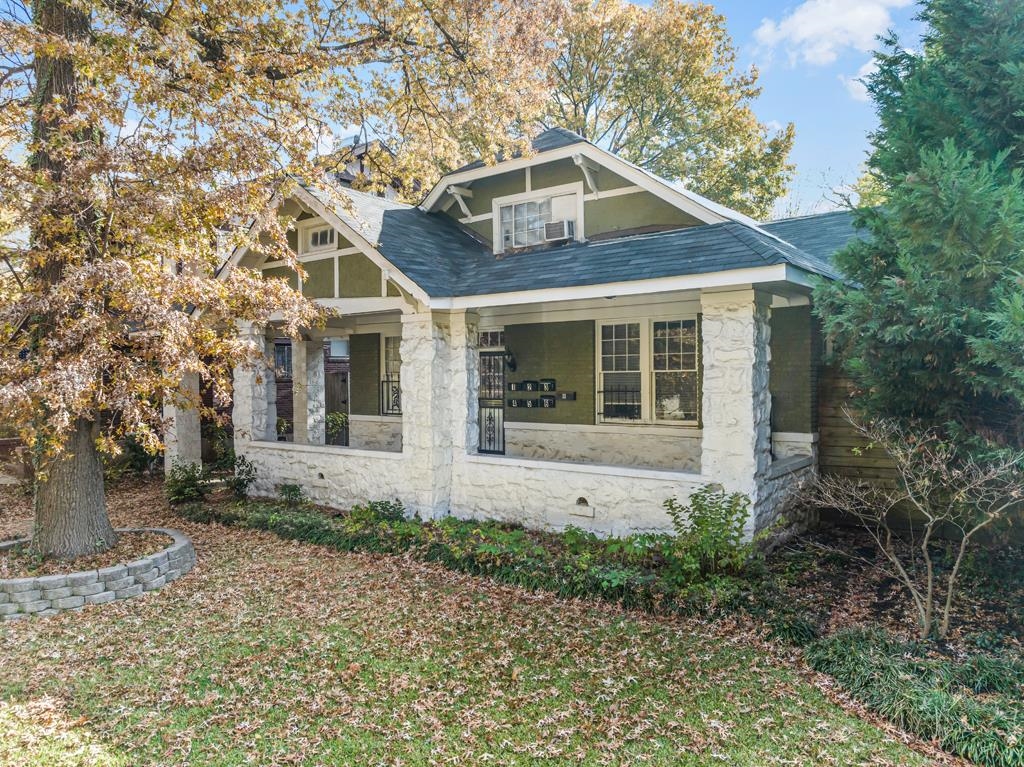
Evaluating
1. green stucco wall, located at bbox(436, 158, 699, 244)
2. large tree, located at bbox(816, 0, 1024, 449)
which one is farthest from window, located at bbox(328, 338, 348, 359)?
large tree, located at bbox(816, 0, 1024, 449)

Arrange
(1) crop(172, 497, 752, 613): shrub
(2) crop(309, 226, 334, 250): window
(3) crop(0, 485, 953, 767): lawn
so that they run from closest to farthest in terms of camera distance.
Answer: (3) crop(0, 485, 953, 767): lawn, (1) crop(172, 497, 752, 613): shrub, (2) crop(309, 226, 334, 250): window

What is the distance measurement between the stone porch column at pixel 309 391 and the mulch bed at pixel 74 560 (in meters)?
5.00

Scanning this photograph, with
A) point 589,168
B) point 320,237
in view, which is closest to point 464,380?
point 589,168

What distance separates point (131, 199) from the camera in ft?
19.3

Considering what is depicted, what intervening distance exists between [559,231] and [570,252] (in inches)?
27.3

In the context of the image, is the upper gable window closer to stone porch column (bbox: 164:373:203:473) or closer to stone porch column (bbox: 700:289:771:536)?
stone porch column (bbox: 700:289:771:536)

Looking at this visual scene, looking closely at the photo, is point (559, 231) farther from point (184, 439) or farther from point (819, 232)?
point (184, 439)

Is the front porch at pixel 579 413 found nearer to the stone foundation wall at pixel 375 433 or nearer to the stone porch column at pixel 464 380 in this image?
the stone porch column at pixel 464 380

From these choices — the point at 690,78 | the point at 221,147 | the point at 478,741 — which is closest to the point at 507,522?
the point at 478,741

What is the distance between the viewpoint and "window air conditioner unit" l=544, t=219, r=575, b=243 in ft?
29.1

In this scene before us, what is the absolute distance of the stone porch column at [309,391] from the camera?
12062 millimetres

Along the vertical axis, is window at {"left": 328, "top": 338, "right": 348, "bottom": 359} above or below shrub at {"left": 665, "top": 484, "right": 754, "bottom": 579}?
above

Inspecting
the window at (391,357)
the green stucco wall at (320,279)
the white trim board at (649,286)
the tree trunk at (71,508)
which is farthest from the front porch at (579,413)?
the tree trunk at (71,508)

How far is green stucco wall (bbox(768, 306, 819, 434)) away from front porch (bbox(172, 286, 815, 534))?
0.06 ft
